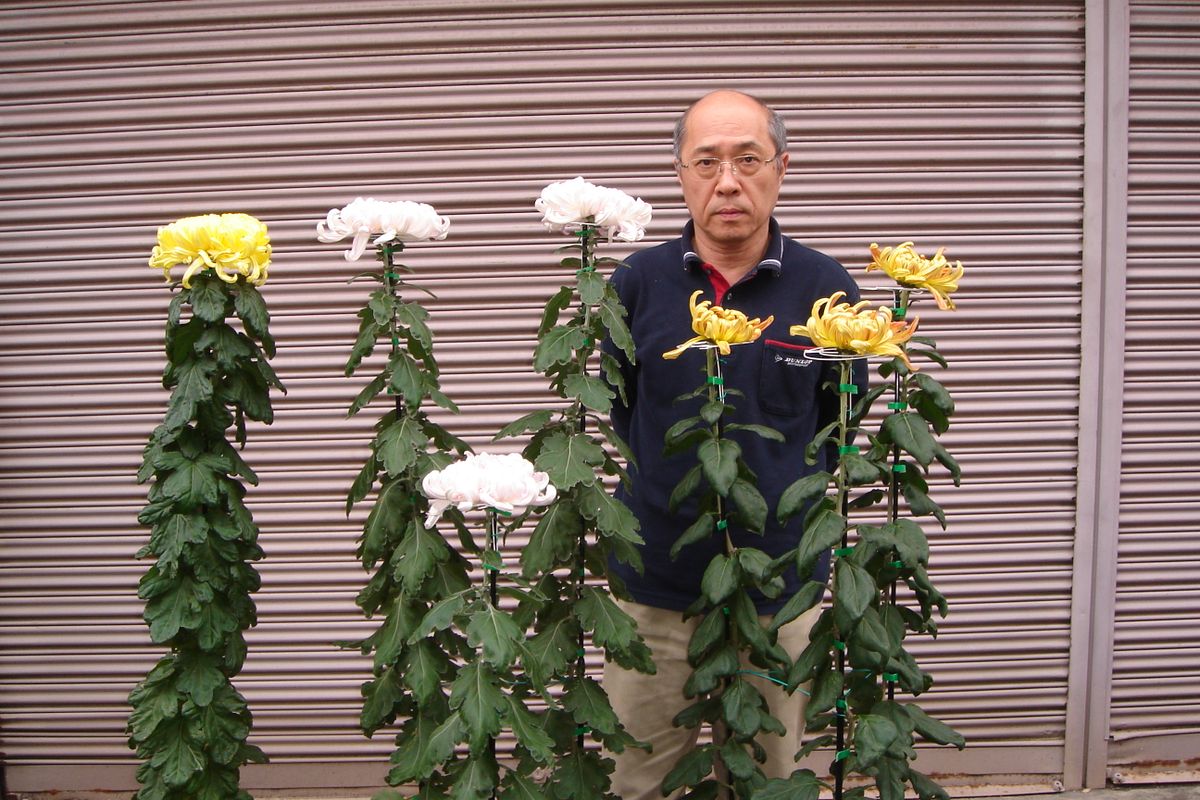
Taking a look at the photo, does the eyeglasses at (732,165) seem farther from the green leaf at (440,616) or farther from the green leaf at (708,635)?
the green leaf at (440,616)


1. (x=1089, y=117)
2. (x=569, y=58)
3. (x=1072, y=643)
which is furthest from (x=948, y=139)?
(x=1072, y=643)

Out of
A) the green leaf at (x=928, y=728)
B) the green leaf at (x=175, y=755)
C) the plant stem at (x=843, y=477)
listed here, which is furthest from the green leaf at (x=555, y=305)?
the green leaf at (x=175, y=755)

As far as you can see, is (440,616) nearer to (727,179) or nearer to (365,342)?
(365,342)

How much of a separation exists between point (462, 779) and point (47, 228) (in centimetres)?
315

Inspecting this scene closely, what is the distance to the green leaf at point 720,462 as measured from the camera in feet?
6.98

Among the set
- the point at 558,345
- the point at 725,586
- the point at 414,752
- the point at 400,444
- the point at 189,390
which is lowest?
the point at 414,752

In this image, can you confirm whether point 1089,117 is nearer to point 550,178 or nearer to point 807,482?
point 550,178

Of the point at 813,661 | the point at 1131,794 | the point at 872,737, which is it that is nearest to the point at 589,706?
the point at 813,661

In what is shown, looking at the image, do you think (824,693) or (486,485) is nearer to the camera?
(486,485)

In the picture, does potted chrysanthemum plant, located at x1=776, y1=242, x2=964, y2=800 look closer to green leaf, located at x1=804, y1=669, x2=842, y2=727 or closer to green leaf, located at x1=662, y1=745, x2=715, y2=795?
green leaf, located at x1=804, y1=669, x2=842, y2=727

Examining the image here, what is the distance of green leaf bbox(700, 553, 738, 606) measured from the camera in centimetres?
221

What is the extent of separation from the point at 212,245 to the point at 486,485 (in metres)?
0.91

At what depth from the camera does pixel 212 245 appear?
220 cm

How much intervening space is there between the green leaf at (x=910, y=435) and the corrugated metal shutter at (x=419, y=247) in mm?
1978
